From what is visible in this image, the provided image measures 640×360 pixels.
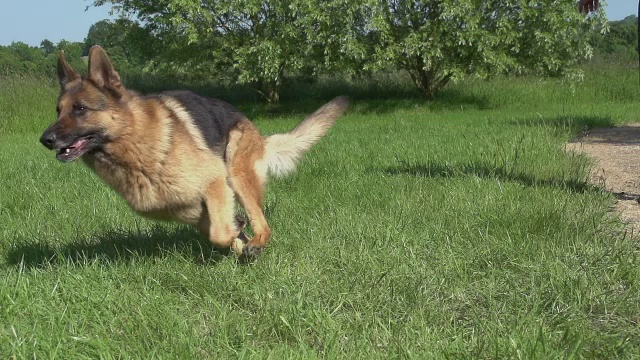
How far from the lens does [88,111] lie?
12.0 ft

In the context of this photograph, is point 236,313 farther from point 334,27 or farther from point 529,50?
point 529,50

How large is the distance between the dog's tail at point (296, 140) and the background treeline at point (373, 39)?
14.3 metres

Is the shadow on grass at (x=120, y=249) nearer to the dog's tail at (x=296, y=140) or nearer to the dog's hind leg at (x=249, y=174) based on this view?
the dog's hind leg at (x=249, y=174)

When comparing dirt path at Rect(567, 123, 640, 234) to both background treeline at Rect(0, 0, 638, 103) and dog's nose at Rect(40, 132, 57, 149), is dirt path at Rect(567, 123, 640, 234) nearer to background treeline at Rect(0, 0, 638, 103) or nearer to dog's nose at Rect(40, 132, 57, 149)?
dog's nose at Rect(40, 132, 57, 149)

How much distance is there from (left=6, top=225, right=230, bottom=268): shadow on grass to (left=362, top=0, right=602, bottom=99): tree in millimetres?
15492

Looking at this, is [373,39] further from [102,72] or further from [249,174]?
[102,72]

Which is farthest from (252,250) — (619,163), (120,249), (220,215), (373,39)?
(373,39)

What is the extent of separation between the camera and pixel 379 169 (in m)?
7.12

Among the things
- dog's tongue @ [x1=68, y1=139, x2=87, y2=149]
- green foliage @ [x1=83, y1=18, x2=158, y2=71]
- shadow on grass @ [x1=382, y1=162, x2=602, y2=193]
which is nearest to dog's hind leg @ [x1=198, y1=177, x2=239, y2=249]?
dog's tongue @ [x1=68, y1=139, x2=87, y2=149]

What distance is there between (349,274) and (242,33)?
736 inches

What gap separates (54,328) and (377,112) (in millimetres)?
17971

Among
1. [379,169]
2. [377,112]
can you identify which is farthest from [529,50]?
[379,169]

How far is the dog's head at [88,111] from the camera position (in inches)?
139

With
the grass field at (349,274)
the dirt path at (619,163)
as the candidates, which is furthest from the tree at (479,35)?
the grass field at (349,274)
